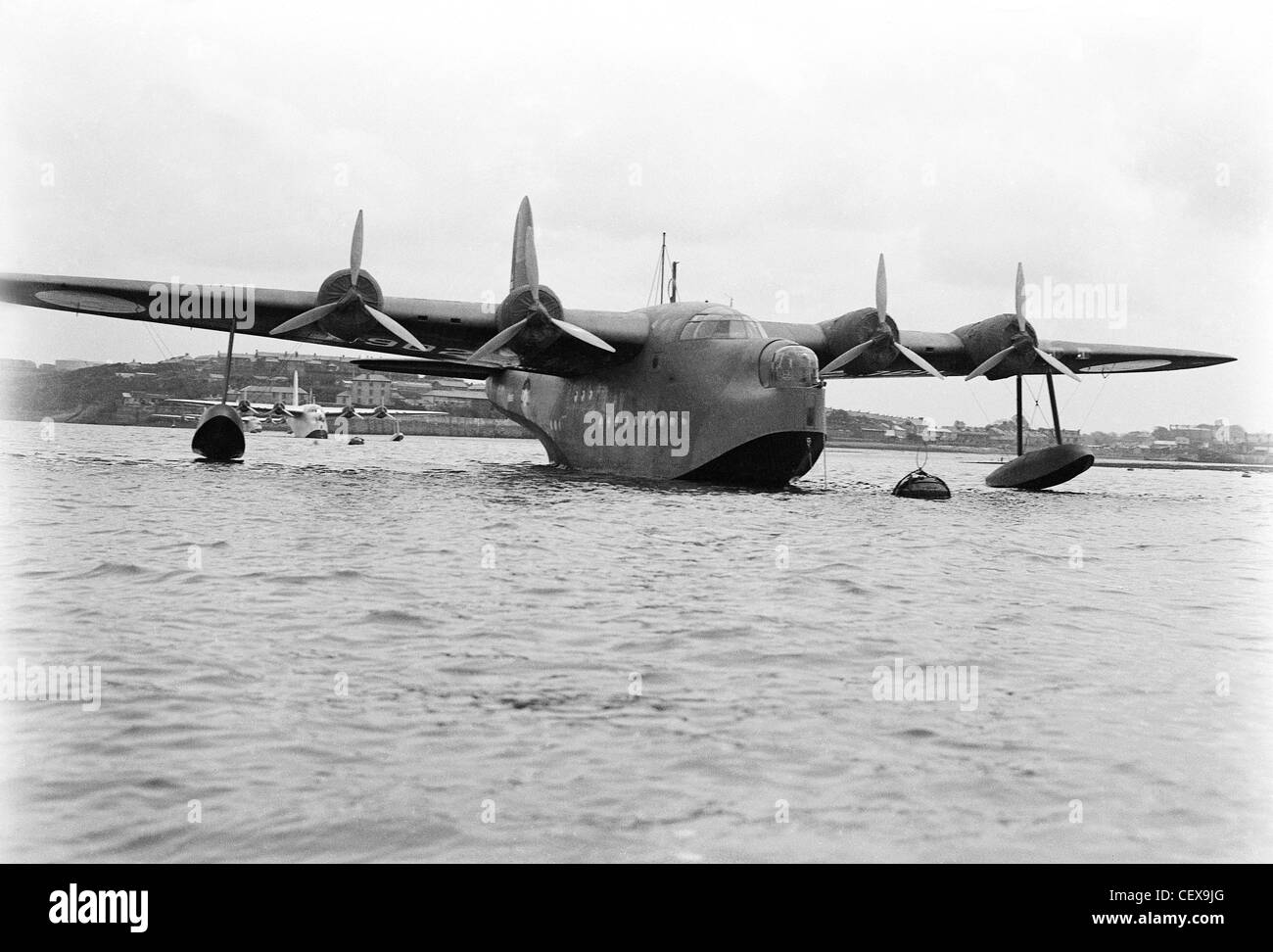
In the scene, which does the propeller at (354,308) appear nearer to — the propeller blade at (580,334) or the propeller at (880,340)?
the propeller blade at (580,334)

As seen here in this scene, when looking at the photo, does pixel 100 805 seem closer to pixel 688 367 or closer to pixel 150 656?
pixel 150 656

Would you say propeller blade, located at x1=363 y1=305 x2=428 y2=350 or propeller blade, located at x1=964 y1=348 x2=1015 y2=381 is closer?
propeller blade, located at x1=363 y1=305 x2=428 y2=350

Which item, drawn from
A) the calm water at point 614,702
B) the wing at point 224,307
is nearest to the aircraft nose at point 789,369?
the wing at point 224,307

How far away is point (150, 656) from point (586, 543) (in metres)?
8.47

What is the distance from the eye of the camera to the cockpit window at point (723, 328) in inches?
1149

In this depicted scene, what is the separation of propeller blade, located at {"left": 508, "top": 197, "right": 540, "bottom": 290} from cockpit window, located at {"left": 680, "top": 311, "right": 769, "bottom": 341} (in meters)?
4.46

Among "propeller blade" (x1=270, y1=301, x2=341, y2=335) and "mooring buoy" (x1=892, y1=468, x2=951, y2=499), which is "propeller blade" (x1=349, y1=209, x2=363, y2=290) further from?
"mooring buoy" (x1=892, y1=468, x2=951, y2=499)

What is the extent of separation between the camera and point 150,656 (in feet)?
27.3

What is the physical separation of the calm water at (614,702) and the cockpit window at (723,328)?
1301 centimetres

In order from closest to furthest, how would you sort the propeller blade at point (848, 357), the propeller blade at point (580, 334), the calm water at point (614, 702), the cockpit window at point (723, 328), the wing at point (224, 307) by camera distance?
the calm water at point (614, 702) → the wing at point (224, 307) → the propeller blade at point (580, 334) → the cockpit window at point (723, 328) → the propeller blade at point (848, 357)

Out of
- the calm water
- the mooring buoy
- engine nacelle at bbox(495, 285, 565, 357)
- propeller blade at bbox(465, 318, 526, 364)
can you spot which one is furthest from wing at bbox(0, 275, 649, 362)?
the calm water

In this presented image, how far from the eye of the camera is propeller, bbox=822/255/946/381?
3105 centimetres

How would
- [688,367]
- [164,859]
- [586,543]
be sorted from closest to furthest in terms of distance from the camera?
1. [164,859]
2. [586,543]
3. [688,367]
